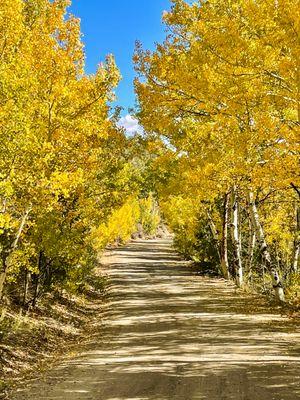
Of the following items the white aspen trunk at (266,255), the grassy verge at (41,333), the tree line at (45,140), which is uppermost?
the tree line at (45,140)

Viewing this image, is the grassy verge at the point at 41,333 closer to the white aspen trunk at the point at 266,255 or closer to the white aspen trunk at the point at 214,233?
the white aspen trunk at the point at 266,255

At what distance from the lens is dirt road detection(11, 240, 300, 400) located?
7.07 m

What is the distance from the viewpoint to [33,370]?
9078mm

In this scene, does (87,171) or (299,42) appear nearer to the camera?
(299,42)

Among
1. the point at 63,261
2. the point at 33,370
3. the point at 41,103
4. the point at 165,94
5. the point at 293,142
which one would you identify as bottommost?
the point at 33,370

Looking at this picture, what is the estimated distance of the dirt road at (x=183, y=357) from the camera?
707 cm

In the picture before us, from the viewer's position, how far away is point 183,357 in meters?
9.04

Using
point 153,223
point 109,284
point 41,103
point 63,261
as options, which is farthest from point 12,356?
point 153,223

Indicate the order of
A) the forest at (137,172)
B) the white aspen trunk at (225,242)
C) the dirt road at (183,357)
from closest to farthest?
the dirt road at (183,357), the forest at (137,172), the white aspen trunk at (225,242)

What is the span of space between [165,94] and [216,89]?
2243 millimetres

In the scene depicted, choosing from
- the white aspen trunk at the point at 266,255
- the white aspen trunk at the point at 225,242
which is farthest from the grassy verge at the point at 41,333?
the white aspen trunk at the point at 225,242

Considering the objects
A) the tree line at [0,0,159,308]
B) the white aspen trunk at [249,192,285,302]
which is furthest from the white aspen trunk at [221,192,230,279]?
the tree line at [0,0,159,308]

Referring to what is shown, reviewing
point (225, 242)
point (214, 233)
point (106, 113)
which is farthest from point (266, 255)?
point (214, 233)

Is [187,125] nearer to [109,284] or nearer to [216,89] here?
[216,89]
